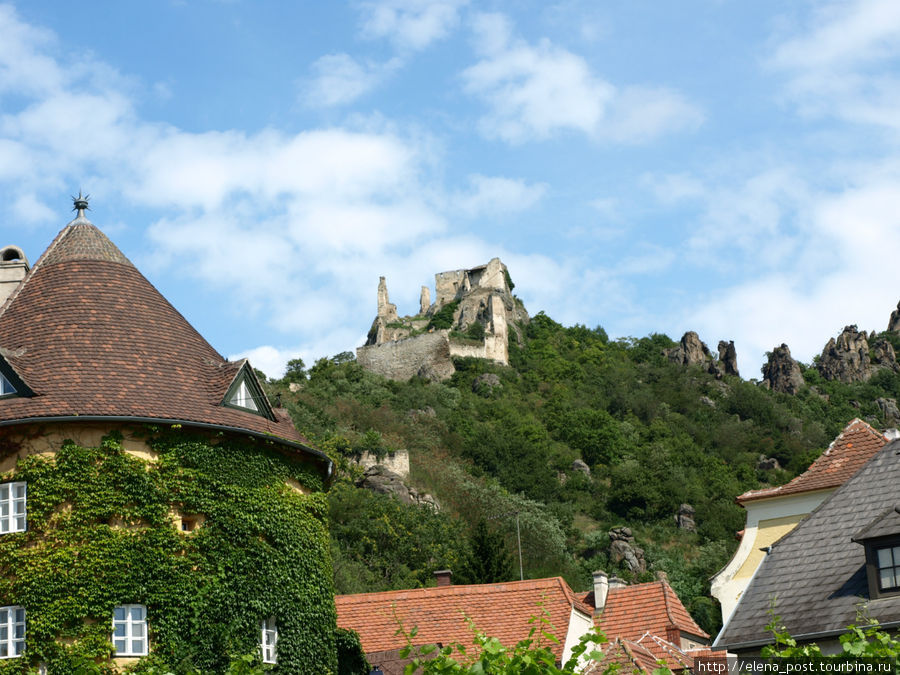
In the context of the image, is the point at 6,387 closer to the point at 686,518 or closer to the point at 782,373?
the point at 686,518

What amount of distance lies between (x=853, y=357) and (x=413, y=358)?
45.2 meters

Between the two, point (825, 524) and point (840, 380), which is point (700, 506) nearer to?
point (840, 380)

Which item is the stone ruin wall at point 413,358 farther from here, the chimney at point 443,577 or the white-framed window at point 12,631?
the white-framed window at point 12,631

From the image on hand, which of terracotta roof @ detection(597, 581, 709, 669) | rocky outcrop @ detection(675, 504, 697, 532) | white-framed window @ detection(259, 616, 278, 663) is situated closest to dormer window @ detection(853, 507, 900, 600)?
white-framed window @ detection(259, 616, 278, 663)

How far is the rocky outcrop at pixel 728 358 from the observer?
122062mm

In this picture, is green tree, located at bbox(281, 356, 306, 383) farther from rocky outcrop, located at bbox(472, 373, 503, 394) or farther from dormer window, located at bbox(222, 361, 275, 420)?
dormer window, located at bbox(222, 361, 275, 420)

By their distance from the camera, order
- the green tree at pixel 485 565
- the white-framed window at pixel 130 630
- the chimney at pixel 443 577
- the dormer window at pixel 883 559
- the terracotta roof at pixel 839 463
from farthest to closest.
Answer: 1. the green tree at pixel 485 565
2. the chimney at pixel 443 577
3. the terracotta roof at pixel 839 463
4. the white-framed window at pixel 130 630
5. the dormer window at pixel 883 559

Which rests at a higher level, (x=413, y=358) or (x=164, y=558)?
(x=413, y=358)

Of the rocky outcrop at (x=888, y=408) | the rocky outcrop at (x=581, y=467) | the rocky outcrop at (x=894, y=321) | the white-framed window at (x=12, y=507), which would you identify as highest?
the rocky outcrop at (x=894, y=321)

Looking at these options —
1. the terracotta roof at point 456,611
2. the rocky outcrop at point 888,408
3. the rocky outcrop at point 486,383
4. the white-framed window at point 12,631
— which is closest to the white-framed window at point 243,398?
the white-framed window at point 12,631

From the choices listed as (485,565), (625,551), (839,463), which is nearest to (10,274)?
(839,463)

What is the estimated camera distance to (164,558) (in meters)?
24.6

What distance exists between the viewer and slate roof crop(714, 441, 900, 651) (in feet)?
60.1

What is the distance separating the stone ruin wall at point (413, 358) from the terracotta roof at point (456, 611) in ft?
249
